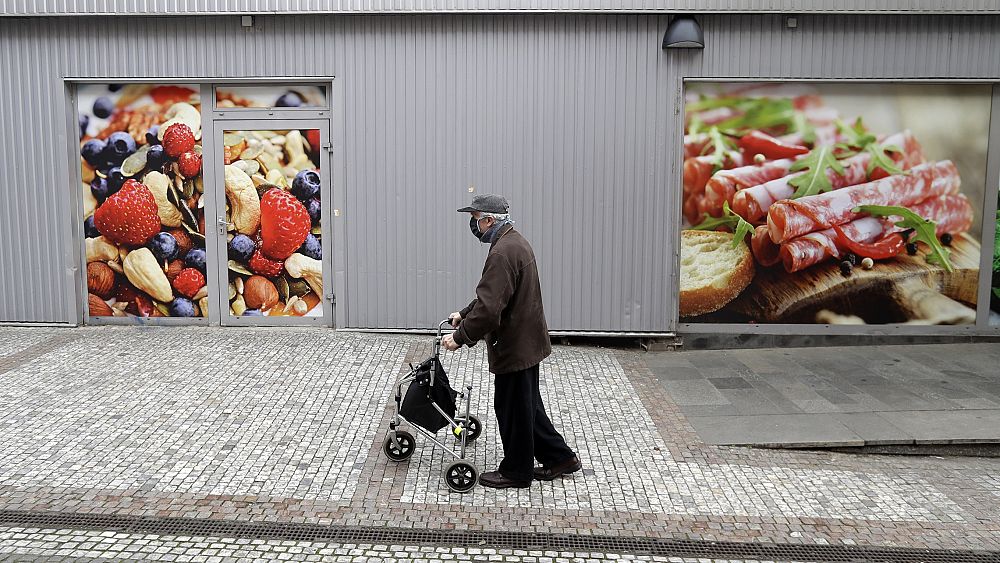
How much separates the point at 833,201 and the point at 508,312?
5.29 meters

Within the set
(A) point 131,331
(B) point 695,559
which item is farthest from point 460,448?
(A) point 131,331

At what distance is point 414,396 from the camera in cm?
514

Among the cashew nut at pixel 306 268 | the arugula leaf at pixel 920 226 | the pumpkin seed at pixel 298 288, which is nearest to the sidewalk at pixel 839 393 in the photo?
the arugula leaf at pixel 920 226

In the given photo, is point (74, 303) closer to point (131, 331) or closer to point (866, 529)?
point (131, 331)

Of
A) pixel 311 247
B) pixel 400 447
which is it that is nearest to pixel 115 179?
pixel 311 247

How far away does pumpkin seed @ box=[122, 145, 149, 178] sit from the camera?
360 inches

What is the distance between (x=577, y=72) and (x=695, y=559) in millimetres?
5657

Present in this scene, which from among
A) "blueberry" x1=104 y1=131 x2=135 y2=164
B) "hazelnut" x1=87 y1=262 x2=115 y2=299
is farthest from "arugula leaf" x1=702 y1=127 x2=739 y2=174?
"hazelnut" x1=87 y1=262 x2=115 y2=299

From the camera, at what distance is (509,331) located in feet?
16.4

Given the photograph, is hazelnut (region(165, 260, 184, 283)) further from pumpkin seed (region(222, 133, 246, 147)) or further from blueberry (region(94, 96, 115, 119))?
blueberry (region(94, 96, 115, 119))

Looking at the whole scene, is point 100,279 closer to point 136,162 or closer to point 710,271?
point 136,162

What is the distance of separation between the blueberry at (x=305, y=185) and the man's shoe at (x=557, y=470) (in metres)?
4.91

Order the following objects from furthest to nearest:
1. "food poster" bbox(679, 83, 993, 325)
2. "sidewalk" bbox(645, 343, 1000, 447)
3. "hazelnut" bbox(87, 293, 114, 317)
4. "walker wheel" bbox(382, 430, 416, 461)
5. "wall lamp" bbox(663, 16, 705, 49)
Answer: "hazelnut" bbox(87, 293, 114, 317) < "food poster" bbox(679, 83, 993, 325) < "wall lamp" bbox(663, 16, 705, 49) < "sidewalk" bbox(645, 343, 1000, 447) < "walker wheel" bbox(382, 430, 416, 461)

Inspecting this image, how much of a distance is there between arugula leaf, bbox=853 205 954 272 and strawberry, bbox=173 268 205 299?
286 inches
